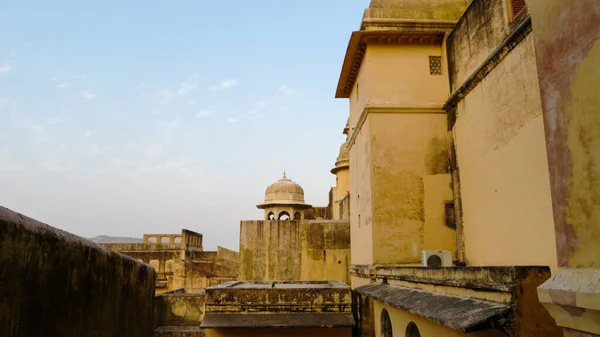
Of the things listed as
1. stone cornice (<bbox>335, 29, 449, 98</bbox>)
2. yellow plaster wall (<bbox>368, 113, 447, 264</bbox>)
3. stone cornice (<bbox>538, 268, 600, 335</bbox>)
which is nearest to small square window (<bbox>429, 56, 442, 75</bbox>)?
stone cornice (<bbox>335, 29, 449, 98</bbox>)

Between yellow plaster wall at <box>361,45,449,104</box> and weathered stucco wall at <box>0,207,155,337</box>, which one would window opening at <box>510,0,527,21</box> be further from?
weathered stucco wall at <box>0,207,155,337</box>

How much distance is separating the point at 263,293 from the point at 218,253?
17.9 m

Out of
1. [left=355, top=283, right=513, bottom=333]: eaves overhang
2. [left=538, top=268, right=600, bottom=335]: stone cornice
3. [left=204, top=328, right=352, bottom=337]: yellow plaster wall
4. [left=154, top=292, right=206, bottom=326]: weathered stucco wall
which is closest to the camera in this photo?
[left=538, top=268, right=600, bottom=335]: stone cornice

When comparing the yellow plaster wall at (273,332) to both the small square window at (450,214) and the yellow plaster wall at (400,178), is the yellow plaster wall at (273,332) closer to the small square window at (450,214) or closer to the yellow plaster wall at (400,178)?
the yellow plaster wall at (400,178)

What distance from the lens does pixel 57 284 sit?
211 centimetres

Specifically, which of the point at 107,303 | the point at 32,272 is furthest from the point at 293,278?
the point at 32,272

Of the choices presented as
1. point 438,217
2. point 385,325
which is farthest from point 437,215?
point 385,325

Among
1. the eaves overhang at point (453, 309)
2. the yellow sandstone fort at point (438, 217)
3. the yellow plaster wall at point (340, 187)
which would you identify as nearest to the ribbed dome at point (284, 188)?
the yellow plaster wall at point (340, 187)

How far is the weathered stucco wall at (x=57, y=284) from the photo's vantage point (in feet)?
5.70

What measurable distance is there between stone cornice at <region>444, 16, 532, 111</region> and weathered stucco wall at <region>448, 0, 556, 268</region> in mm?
23

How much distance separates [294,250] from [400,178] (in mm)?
6453

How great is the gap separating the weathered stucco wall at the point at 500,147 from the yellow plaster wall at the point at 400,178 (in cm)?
76

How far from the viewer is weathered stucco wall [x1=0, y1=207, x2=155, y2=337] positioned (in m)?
1.74

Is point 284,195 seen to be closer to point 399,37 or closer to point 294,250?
point 294,250
